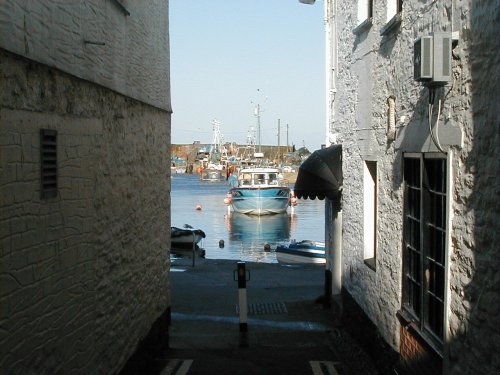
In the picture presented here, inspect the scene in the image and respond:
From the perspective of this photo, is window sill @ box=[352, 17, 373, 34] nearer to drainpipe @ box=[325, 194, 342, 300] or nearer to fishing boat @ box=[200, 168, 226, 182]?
drainpipe @ box=[325, 194, 342, 300]

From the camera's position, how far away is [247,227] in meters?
55.1

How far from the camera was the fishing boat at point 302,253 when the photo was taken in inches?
1139

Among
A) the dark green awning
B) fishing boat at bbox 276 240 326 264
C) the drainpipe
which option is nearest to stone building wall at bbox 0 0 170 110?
the dark green awning

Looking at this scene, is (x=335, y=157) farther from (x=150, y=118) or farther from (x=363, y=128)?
(x=150, y=118)

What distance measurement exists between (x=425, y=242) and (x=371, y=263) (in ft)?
9.63

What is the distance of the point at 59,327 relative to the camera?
239 inches

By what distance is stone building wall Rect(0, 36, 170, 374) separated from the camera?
513cm

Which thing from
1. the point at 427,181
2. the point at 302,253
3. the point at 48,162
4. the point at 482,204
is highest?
the point at 48,162

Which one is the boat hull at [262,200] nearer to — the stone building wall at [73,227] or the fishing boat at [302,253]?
the fishing boat at [302,253]

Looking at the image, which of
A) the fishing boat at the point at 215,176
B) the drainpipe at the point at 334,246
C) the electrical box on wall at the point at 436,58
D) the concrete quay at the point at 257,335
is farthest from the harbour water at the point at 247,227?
the fishing boat at the point at 215,176

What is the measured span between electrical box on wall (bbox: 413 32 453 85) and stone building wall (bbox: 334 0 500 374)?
0.09m

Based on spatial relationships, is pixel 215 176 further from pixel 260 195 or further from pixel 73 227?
pixel 73 227

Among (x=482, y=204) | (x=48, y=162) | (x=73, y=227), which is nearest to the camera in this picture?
(x=482, y=204)

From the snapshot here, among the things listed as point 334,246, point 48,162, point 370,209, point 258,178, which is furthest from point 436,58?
point 258,178
